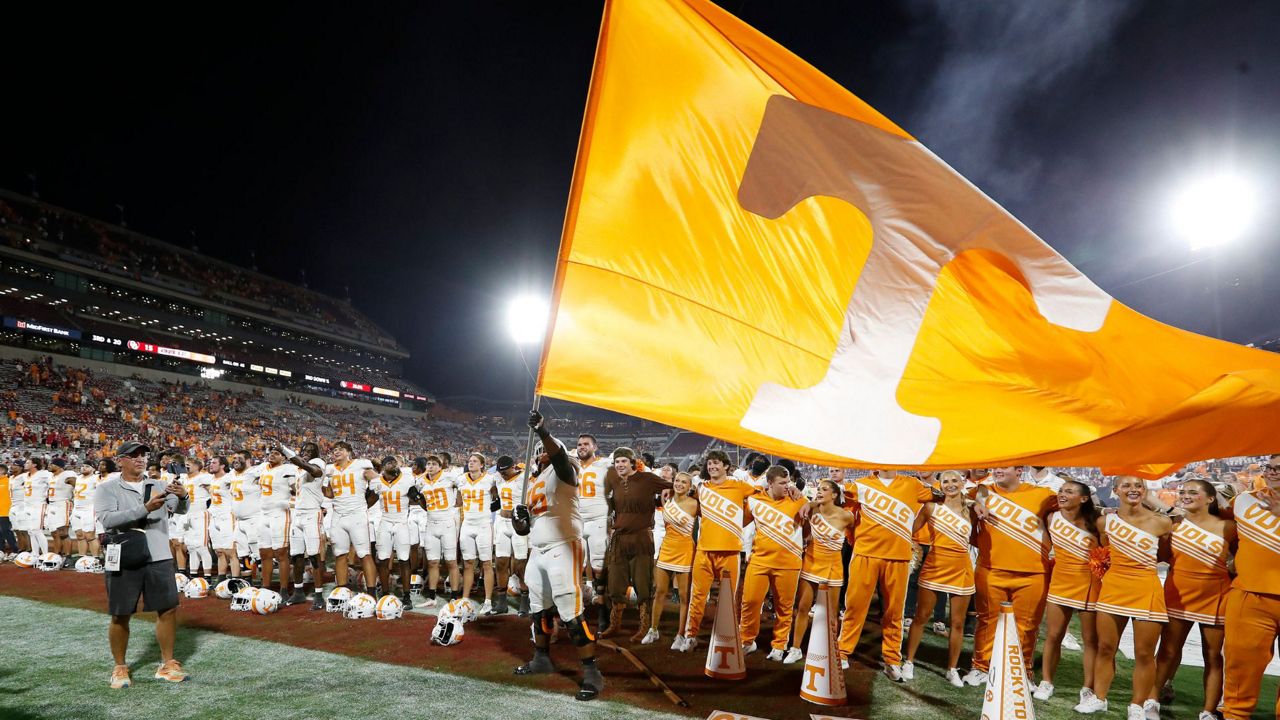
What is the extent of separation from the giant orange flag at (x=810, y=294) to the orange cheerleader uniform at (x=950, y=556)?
3.89 meters

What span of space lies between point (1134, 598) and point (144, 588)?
28.4 ft

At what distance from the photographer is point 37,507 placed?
1311cm

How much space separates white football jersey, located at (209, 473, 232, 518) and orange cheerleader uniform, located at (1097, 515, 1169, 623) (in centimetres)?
1232

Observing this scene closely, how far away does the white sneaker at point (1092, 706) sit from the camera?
17.5 ft

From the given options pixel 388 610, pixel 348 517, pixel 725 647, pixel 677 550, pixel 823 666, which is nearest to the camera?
pixel 823 666

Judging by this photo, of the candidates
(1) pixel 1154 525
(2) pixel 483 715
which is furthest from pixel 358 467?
(1) pixel 1154 525

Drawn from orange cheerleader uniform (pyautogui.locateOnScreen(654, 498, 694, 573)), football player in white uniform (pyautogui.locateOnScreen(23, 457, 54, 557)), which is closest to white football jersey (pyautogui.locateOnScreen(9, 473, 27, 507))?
football player in white uniform (pyautogui.locateOnScreen(23, 457, 54, 557))

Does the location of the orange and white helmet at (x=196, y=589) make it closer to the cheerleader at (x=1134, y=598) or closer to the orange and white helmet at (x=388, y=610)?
the orange and white helmet at (x=388, y=610)

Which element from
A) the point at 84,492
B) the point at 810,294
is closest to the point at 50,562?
the point at 84,492

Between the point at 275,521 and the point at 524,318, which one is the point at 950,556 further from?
the point at 275,521

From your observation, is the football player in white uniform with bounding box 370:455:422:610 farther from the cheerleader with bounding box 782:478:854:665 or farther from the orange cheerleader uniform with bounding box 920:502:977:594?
the orange cheerleader uniform with bounding box 920:502:977:594

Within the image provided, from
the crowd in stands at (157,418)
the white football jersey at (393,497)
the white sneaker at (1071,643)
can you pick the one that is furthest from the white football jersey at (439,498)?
the crowd in stands at (157,418)

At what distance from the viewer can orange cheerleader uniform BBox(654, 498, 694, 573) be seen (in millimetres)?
7574

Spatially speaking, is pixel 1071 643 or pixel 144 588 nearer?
pixel 144 588
